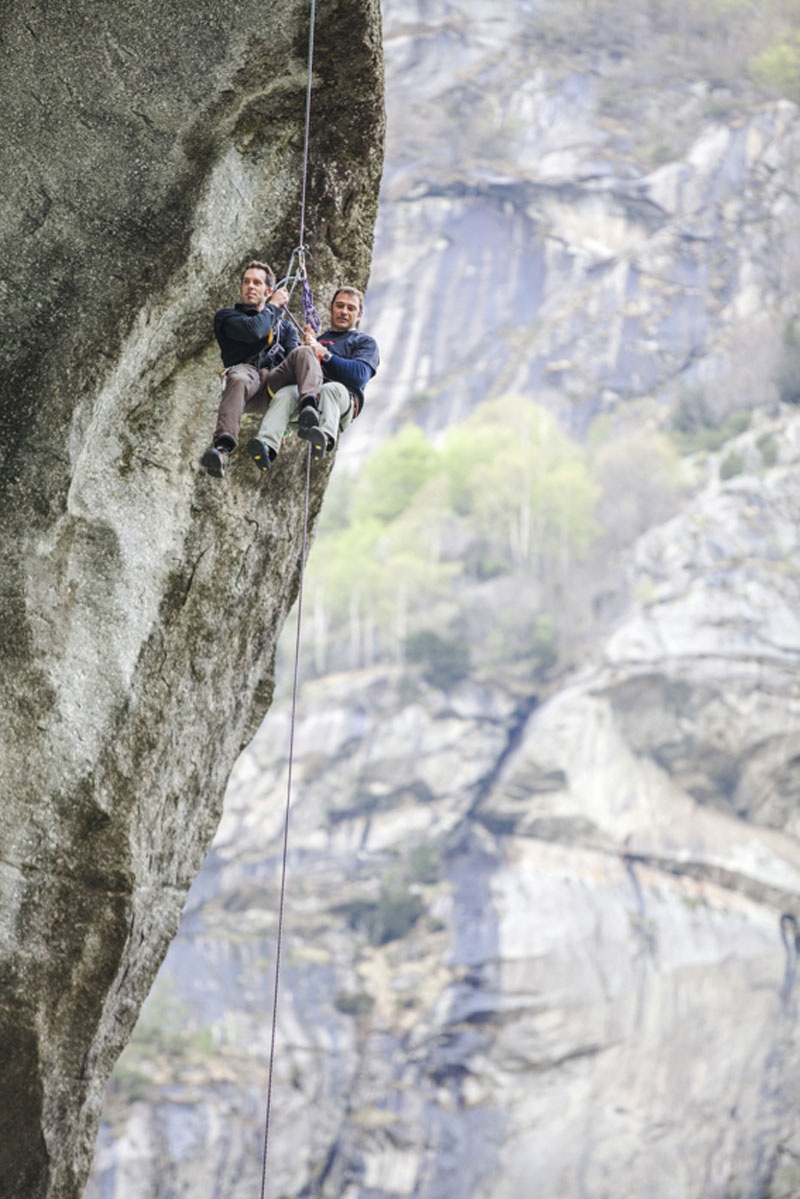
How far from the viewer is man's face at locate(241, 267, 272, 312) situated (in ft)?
24.4

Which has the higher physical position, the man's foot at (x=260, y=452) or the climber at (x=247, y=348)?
the climber at (x=247, y=348)

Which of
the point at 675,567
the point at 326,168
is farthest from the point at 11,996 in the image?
the point at 675,567

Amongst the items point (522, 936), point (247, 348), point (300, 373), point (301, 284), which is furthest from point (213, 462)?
point (522, 936)

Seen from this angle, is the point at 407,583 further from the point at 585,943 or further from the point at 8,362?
the point at 8,362

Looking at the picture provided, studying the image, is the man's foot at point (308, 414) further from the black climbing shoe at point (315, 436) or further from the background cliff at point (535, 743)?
the background cliff at point (535, 743)

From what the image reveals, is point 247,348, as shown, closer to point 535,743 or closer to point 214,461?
point 214,461

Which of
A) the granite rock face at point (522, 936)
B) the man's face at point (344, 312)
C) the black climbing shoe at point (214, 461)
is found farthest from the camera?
the granite rock face at point (522, 936)

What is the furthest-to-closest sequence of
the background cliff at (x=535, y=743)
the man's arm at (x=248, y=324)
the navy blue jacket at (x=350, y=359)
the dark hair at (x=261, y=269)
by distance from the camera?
the background cliff at (x=535, y=743) → the navy blue jacket at (x=350, y=359) → the dark hair at (x=261, y=269) → the man's arm at (x=248, y=324)

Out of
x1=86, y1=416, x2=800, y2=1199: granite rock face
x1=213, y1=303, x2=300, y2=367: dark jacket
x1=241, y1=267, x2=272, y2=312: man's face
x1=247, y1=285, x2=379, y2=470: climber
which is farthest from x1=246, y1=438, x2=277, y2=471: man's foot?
x1=86, y1=416, x2=800, y2=1199: granite rock face

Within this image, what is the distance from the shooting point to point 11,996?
726cm

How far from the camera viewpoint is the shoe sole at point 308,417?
7.20 metres

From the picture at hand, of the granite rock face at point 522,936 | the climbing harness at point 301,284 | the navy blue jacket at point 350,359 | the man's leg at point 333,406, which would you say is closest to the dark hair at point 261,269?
the climbing harness at point 301,284

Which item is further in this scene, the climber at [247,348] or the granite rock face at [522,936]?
the granite rock face at [522,936]

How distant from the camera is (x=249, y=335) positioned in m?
7.43
